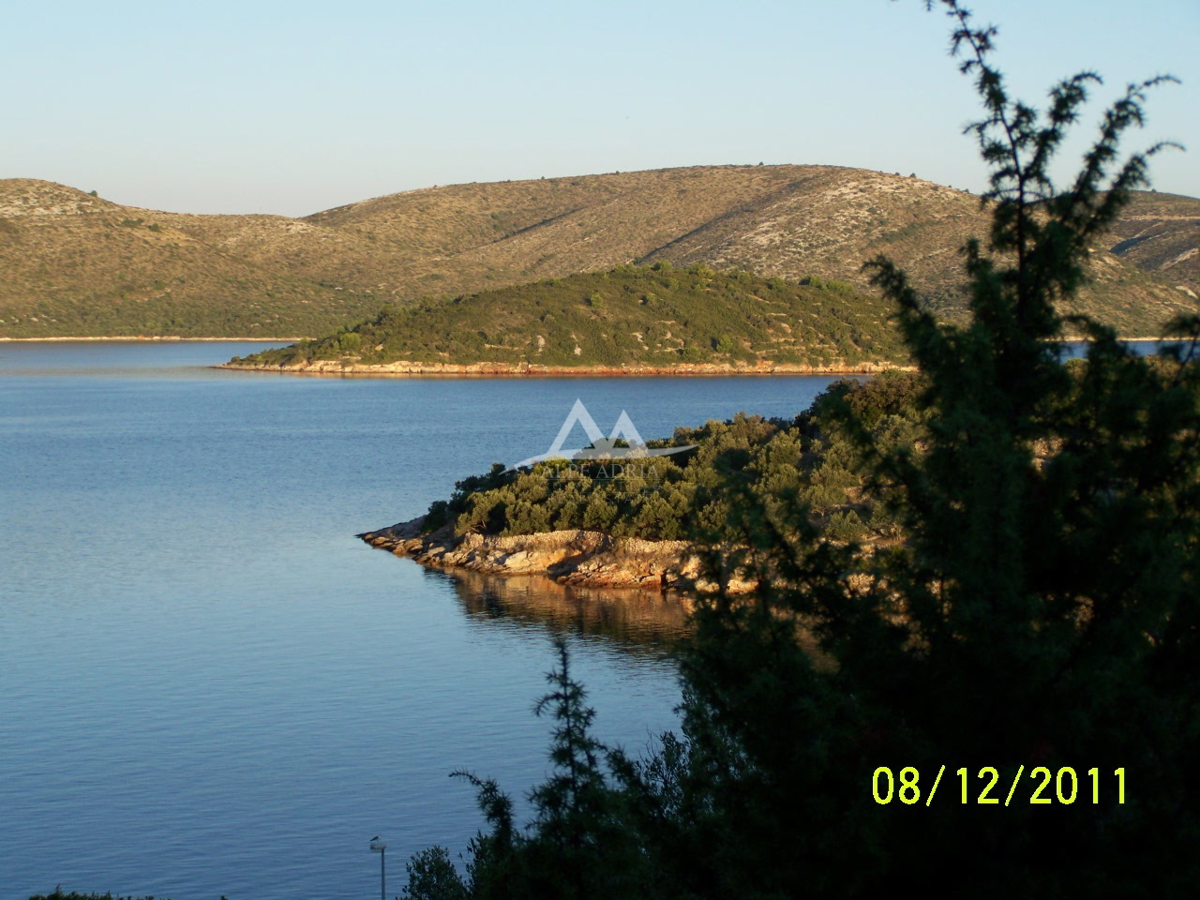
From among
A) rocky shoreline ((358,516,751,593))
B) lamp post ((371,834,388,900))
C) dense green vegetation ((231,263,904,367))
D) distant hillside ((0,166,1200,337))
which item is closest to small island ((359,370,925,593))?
rocky shoreline ((358,516,751,593))

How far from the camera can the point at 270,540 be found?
34031 mm

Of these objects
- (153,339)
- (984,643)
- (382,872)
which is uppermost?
(153,339)

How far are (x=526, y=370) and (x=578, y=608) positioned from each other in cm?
7337

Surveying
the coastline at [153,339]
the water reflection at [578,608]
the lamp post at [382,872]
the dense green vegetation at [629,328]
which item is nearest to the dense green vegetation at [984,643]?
the lamp post at [382,872]

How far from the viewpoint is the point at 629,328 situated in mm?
102250

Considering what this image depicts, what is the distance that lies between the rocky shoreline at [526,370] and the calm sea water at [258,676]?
49.9 m

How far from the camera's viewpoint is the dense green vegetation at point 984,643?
5668mm

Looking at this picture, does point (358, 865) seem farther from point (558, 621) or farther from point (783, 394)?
point (783, 394)

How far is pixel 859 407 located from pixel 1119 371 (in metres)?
25.5

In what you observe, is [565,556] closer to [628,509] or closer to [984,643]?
[628,509]

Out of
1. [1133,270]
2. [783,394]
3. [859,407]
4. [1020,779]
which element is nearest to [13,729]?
[1020,779]

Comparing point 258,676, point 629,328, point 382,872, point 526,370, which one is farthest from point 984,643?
point 629,328

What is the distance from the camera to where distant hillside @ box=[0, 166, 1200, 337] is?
123250 millimetres

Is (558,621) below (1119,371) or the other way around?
below
